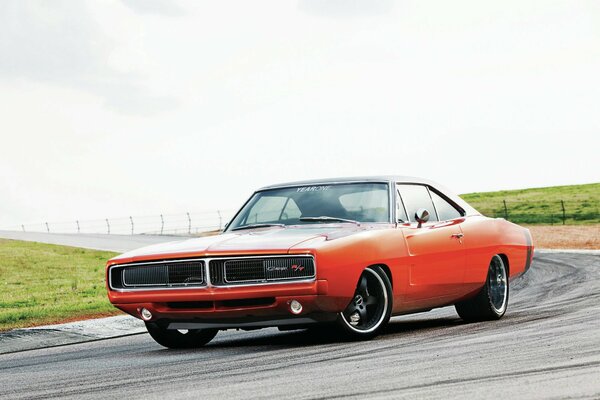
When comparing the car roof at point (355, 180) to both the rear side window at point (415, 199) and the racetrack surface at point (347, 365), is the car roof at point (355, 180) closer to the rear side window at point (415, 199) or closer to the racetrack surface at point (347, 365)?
the rear side window at point (415, 199)

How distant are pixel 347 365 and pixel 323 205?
2.74m

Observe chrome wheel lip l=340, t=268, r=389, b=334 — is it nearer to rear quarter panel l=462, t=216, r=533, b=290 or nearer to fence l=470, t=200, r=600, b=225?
rear quarter panel l=462, t=216, r=533, b=290

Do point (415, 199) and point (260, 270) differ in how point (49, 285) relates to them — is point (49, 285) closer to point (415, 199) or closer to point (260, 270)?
point (415, 199)

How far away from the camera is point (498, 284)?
10727 millimetres

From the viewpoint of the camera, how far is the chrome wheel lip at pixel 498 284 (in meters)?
10.6

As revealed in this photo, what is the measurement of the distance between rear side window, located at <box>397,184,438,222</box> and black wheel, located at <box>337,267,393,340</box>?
1.19m

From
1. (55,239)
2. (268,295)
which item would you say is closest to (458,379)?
(268,295)

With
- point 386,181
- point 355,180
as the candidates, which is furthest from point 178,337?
point 386,181

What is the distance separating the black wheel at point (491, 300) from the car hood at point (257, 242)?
1975mm

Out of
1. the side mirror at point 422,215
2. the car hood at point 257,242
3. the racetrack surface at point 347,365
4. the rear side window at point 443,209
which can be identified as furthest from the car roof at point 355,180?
the racetrack surface at point 347,365

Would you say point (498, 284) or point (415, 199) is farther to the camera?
point (498, 284)

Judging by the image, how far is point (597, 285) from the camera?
15.1m

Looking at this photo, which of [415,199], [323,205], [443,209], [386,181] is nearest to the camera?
[323,205]

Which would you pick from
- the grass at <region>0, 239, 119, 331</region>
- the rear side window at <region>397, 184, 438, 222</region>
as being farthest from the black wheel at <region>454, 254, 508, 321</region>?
the grass at <region>0, 239, 119, 331</region>
